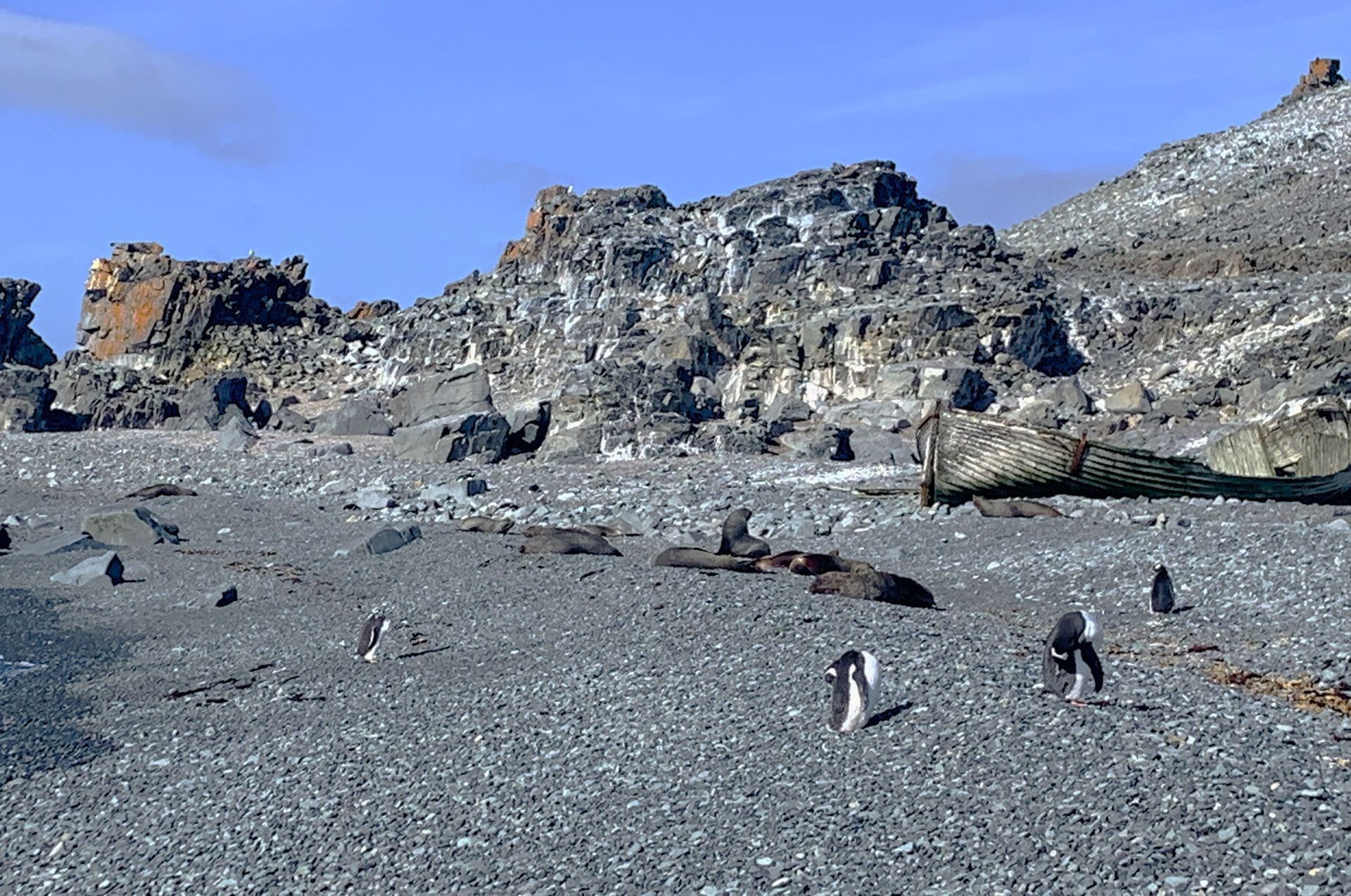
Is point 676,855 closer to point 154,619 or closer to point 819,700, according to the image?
point 819,700

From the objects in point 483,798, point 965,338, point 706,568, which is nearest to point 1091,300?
point 965,338

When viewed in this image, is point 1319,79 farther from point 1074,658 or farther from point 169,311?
point 1074,658

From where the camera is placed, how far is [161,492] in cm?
2183

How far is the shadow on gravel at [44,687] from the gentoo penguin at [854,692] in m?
4.46

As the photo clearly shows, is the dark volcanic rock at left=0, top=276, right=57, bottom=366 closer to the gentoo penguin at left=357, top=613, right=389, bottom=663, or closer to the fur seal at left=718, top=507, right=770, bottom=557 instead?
the fur seal at left=718, top=507, right=770, bottom=557

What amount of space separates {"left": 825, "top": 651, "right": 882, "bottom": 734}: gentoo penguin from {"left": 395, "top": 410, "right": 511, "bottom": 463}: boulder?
1966 centimetres

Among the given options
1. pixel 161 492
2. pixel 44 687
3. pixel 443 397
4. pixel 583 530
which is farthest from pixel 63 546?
pixel 443 397

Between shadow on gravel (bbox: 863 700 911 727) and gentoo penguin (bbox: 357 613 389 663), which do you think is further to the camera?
gentoo penguin (bbox: 357 613 389 663)

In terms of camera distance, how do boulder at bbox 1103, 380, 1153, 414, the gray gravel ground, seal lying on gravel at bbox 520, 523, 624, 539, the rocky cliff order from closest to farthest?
the gray gravel ground < seal lying on gravel at bbox 520, 523, 624, 539 < boulder at bbox 1103, 380, 1153, 414 < the rocky cliff

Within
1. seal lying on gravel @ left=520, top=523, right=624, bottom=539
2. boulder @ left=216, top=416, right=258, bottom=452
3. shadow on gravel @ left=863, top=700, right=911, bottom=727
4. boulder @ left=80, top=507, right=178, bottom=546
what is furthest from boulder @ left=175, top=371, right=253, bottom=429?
shadow on gravel @ left=863, top=700, right=911, bottom=727

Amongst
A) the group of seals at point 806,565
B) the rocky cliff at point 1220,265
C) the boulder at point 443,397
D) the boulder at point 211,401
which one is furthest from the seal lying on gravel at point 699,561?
the boulder at point 211,401

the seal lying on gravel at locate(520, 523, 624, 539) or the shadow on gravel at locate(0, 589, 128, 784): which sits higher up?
the seal lying on gravel at locate(520, 523, 624, 539)

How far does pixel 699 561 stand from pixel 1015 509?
498cm

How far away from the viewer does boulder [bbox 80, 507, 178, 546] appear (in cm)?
1712
